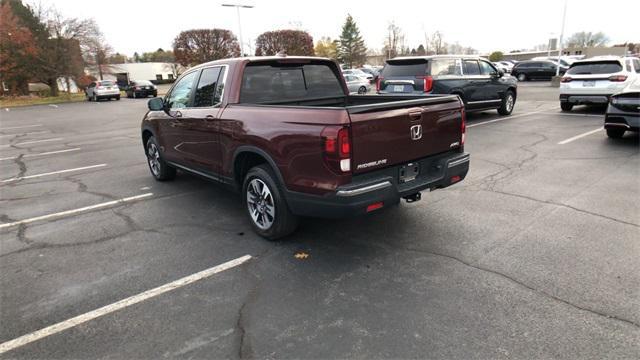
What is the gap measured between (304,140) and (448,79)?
856 cm

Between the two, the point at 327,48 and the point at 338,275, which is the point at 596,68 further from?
the point at 327,48

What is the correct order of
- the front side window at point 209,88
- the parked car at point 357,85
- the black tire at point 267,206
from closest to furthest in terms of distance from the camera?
the black tire at point 267,206 < the front side window at point 209,88 < the parked car at point 357,85

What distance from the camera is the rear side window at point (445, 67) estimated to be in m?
10.8

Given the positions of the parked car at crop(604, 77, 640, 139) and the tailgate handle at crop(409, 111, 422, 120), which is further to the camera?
the parked car at crop(604, 77, 640, 139)

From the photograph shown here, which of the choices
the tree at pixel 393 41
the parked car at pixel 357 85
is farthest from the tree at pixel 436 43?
the parked car at pixel 357 85

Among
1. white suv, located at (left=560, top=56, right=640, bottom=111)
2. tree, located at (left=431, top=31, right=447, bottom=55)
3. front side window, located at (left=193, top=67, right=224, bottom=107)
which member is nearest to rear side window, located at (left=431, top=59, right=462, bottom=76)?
white suv, located at (left=560, top=56, right=640, bottom=111)

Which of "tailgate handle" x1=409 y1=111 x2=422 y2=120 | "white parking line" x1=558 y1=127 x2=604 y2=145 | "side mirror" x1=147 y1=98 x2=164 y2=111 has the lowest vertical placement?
"white parking line" x1=558 y1=127 x2=604 y2=145

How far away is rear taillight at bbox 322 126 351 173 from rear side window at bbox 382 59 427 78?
8183 millimetres

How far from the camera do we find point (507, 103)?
13.3m

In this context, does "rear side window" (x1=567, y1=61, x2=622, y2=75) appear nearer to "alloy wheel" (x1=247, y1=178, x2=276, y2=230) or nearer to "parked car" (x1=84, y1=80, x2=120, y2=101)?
"alloy wheel" (x1=247, y1=178, x2=276, y2=230)

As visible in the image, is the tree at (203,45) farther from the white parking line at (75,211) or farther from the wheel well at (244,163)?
the wheel well at (244,163)

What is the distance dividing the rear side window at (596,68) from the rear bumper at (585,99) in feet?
2.23

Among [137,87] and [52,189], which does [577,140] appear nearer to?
[52,189]

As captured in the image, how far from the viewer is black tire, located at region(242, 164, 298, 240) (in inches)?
159
